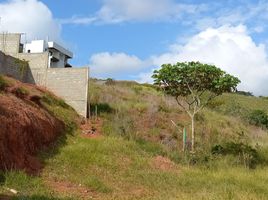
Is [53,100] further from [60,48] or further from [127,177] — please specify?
[60,48]

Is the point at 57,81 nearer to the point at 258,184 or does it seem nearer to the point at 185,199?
the point at 258,184

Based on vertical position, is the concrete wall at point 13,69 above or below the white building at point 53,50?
below

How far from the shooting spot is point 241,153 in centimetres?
2044

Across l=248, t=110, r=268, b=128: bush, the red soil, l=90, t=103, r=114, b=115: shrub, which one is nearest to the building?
l=90, t=103, r=114, b=115: shrub

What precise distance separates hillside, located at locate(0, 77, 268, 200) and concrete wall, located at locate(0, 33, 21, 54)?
6165mm

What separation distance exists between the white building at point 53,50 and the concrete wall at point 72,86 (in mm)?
18273

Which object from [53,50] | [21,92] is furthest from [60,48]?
[21,92]

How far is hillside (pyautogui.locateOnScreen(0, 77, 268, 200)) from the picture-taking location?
39.5 ft

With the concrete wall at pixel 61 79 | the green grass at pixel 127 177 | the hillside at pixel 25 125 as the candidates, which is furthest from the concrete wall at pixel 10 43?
the green grass at pixel 127 177

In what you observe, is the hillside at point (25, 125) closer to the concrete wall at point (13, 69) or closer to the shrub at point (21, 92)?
the shrub at point (21, 92)

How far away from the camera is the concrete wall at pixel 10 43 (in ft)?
89.7

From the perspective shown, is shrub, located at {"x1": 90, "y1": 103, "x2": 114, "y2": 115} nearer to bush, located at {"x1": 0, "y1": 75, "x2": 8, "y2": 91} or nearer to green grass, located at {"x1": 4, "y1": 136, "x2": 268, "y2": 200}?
green grass, located at {"x1": 4, "y1": 136, "x2": 268, "y2": 200}

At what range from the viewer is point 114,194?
12.3 m

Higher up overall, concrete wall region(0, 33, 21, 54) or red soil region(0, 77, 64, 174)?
concrete wall region(0, 33, 21, 54)
